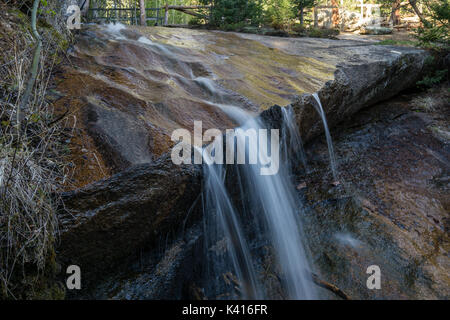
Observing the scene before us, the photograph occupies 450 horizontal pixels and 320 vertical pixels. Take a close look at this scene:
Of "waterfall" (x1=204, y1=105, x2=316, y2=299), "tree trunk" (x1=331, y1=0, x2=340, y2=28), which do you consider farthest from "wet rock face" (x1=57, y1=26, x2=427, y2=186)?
"tree trunk" (x1=331, y1=0, x2=340, y2=28)

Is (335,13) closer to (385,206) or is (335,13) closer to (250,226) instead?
(385,206)

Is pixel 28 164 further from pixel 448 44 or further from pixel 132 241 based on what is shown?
pixel 448 44

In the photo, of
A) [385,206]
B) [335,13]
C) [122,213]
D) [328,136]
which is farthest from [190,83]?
[335,13]

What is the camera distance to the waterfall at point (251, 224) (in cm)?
254

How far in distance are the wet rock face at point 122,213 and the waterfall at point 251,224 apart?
1.19ft

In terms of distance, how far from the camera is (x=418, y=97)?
5785mm

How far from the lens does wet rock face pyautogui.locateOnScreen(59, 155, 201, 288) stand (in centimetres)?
205

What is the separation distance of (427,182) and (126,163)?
3802mm

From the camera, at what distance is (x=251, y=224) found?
3.02 metres

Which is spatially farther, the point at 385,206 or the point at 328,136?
the point at 328,136

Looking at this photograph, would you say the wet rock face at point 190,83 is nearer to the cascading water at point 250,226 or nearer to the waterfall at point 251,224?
the cascading water at point 250,226

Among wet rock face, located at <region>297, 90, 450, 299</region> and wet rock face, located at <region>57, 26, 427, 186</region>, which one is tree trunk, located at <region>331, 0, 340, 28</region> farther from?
wet rock face, located at <region>297, 90, 450, 299</region>

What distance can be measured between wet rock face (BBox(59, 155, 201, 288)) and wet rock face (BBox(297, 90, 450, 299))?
1.54 meters

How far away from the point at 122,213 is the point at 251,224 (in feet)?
4.55
